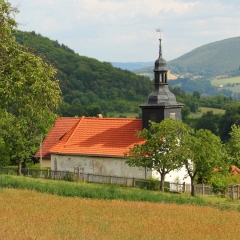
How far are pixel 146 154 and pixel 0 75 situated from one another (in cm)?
1872

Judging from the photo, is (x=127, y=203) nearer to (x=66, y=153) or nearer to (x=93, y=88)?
(x=66, y=153)

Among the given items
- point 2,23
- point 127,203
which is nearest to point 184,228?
point 127,203

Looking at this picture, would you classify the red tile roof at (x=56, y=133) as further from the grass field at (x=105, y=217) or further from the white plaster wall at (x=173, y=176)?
the grass field at (x=105, y=217)

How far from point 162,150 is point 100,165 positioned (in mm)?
8410

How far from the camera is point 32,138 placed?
2024 inches

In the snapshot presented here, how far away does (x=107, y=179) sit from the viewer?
4566 centimetres

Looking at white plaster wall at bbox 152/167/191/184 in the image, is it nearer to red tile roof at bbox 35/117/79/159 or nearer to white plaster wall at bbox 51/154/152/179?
white plaster wall at bbox 51/154/152/179

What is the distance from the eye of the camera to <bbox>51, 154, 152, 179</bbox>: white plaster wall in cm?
4606

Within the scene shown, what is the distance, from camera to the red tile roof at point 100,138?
157 ft

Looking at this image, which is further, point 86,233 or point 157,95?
point 157,95

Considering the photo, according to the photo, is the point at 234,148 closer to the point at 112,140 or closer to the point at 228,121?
the point at 112,140

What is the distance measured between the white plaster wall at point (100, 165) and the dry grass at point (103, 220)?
2057cm

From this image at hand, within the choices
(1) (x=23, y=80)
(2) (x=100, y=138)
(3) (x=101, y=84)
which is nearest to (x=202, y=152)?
(2) (x=100, y=138)

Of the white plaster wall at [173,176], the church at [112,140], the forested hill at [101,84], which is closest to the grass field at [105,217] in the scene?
the white plaster wall at [173,176]
